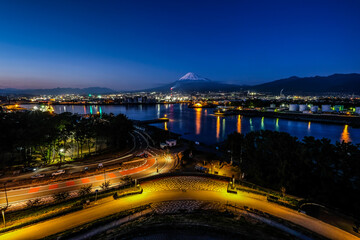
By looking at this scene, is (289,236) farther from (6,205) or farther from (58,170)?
(58,170)

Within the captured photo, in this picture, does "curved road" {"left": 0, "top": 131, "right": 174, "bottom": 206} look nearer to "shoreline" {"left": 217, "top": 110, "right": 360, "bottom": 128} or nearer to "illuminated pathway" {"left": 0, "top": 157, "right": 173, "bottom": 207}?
"illuminated pathway" {"left": 0, "top": 157, "right": 173, "bottom": 207}

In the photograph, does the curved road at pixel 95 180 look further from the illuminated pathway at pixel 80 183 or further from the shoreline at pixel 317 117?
the shoreline at pixel 317 117

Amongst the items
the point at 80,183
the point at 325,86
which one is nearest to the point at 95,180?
the point at 80,183

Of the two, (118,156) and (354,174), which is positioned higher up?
(354,174)

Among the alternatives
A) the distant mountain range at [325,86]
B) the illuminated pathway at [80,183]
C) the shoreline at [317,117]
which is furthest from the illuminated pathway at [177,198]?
the distant mountain range at [325,86]

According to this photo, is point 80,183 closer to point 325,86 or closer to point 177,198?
point 177,198

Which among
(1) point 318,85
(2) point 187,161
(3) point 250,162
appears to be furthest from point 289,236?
(1) point 318,85

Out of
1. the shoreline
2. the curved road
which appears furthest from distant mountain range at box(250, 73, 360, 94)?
the curved road

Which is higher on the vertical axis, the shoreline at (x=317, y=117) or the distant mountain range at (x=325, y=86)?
the distant mountain range at (x=325, y=86)
